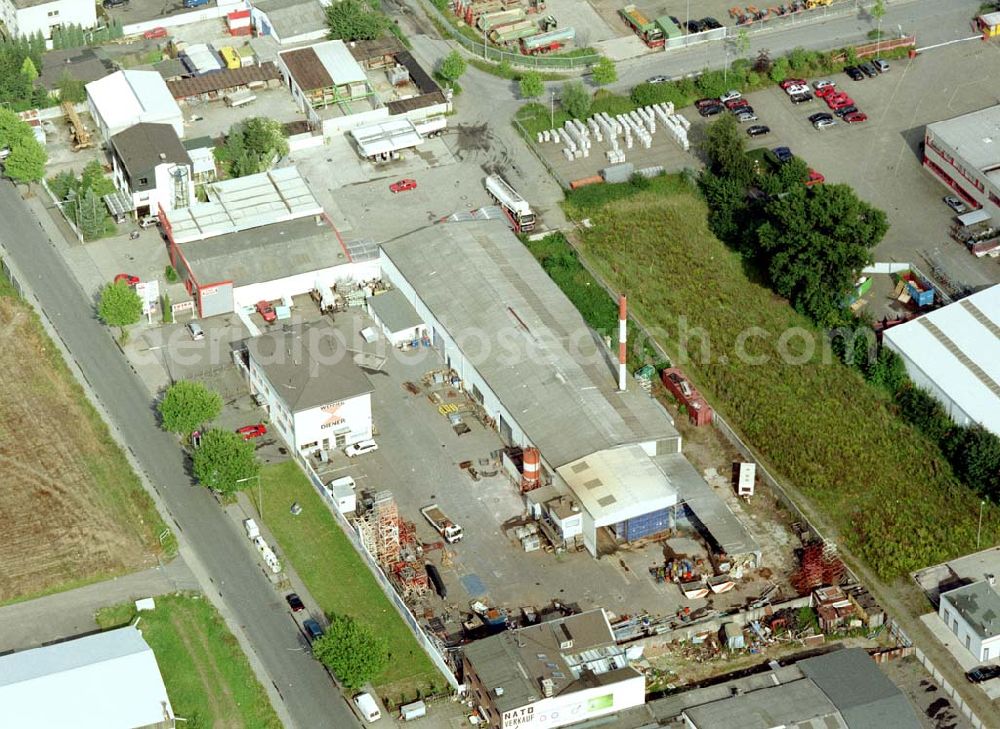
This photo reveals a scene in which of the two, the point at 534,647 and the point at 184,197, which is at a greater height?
the point at 184,197

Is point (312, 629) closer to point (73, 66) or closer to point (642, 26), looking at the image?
point (73, 66)

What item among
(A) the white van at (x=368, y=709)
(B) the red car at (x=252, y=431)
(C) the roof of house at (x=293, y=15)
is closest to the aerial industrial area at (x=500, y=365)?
(A) the white van at (x=368, y=709)

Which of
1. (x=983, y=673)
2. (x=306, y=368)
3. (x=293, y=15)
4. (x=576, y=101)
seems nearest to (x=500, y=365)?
(x=306, y=368)

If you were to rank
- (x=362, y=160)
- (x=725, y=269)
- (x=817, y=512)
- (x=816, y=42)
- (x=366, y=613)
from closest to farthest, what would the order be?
(x=366, y=613)
(x=817, y=512)
(x=725, y=269)
(x=362, y=160)
(x=816, y=42)

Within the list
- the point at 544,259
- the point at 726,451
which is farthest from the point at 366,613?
the point at 544,259

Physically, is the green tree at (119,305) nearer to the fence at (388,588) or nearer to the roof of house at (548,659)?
the fence at (388,588)

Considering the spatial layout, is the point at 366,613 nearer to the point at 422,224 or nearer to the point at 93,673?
the point at 93,673
